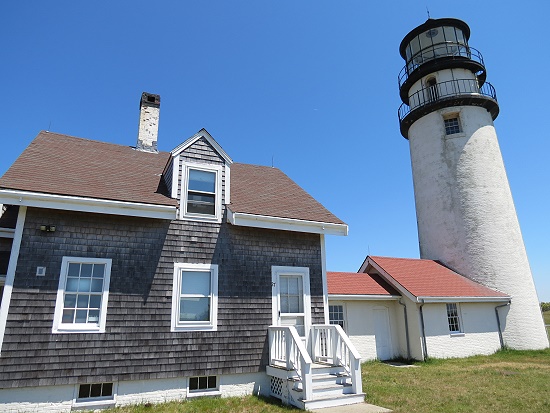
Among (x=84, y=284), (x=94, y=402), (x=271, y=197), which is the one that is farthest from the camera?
(x=271, y=197)

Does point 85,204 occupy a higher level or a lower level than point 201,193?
lower

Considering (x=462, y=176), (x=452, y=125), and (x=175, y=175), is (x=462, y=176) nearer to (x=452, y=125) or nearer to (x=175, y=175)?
Answer: (x=452, y=125)

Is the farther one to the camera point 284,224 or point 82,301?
point 284,224

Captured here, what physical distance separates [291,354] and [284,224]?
3339mm

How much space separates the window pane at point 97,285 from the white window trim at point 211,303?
5.17 ft

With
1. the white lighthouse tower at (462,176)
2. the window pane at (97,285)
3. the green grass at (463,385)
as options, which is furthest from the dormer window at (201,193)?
the white lighthouse tower at (462,176)

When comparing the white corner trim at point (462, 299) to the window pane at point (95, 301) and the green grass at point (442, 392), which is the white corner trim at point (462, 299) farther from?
the window pane at point (95, 301)

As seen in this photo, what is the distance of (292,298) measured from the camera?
9.84m

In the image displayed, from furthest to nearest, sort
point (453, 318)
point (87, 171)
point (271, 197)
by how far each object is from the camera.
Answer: point (453, 318) → point (271, 197) → point (87, 171)

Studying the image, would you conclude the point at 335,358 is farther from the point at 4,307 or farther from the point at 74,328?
the point at 4,307

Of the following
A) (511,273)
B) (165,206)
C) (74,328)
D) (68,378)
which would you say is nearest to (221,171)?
(165,206)

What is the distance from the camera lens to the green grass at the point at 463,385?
7.70m

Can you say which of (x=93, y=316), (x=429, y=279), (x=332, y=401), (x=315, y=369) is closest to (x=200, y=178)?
(x=93, y=316)

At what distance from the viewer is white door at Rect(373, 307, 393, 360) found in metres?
15.1
